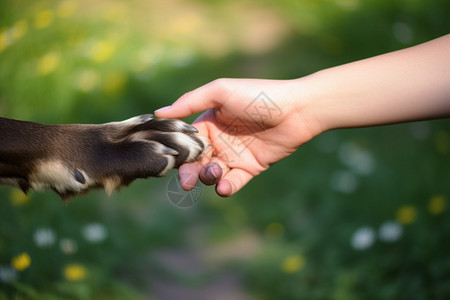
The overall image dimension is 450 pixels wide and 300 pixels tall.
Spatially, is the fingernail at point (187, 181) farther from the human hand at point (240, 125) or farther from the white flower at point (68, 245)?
the white flower at point (68, 245)

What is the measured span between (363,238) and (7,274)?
2.12 m

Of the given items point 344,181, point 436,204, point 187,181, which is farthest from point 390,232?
point 187,181

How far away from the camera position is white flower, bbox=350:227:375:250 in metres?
2.72

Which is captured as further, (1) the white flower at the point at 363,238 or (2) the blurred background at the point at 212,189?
(1) the white flower at the point at 363,238

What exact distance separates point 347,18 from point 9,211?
3.50 metres

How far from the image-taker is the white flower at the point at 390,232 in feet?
8.83

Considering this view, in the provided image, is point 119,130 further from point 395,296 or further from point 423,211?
point 423,211

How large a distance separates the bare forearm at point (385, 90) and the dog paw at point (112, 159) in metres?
0.64

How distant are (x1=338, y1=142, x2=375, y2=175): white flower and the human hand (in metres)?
1.41

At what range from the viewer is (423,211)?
2793mm

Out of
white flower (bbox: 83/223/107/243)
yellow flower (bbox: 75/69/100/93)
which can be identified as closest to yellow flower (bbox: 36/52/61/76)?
yellow flower (bbox: 75/69/100/93)

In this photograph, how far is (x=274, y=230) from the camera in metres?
3.03

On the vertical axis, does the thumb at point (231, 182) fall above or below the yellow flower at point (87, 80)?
below

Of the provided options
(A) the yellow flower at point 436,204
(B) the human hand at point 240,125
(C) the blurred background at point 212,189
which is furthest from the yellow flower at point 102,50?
(A) the yellow flower at point 436,204
